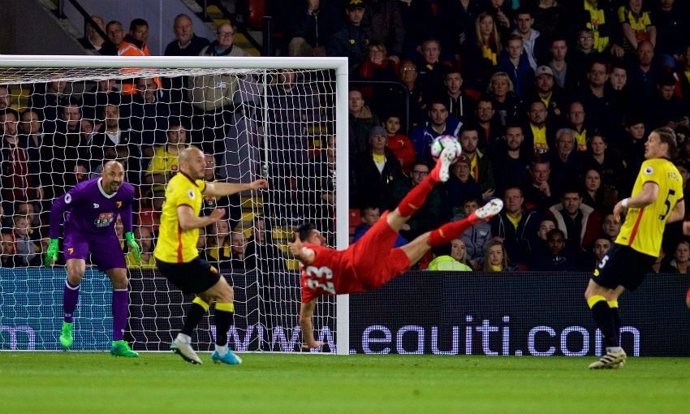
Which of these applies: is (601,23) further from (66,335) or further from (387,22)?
(66,335)

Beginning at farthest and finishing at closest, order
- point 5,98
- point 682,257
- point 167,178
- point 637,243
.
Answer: point 682,257 → point 5,98 → point 167,178 → point 637,243

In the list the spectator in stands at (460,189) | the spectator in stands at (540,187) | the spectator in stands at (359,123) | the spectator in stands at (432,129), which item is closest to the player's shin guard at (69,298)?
the spectator in stands at (359,123)

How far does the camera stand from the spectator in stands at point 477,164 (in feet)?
58.1

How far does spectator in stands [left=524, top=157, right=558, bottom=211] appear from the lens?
17681 millimetres

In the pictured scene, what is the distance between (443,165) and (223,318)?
241 cm

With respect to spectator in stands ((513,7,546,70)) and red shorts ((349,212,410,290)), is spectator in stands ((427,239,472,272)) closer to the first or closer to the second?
spectator in stands ((513,7,546,70))

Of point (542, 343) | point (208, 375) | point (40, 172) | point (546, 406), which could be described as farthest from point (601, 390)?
point (40, 172)

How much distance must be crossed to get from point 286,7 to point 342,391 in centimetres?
994

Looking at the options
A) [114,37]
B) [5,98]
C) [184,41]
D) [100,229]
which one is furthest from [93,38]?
[100,229]

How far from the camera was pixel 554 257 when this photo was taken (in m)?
17.0

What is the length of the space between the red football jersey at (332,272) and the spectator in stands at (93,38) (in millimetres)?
7103

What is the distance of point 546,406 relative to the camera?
8.88 m

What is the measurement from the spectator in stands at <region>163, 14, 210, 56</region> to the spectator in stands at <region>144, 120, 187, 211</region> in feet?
4.60

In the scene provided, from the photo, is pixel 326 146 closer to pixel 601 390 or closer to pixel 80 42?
pixel 80 42
